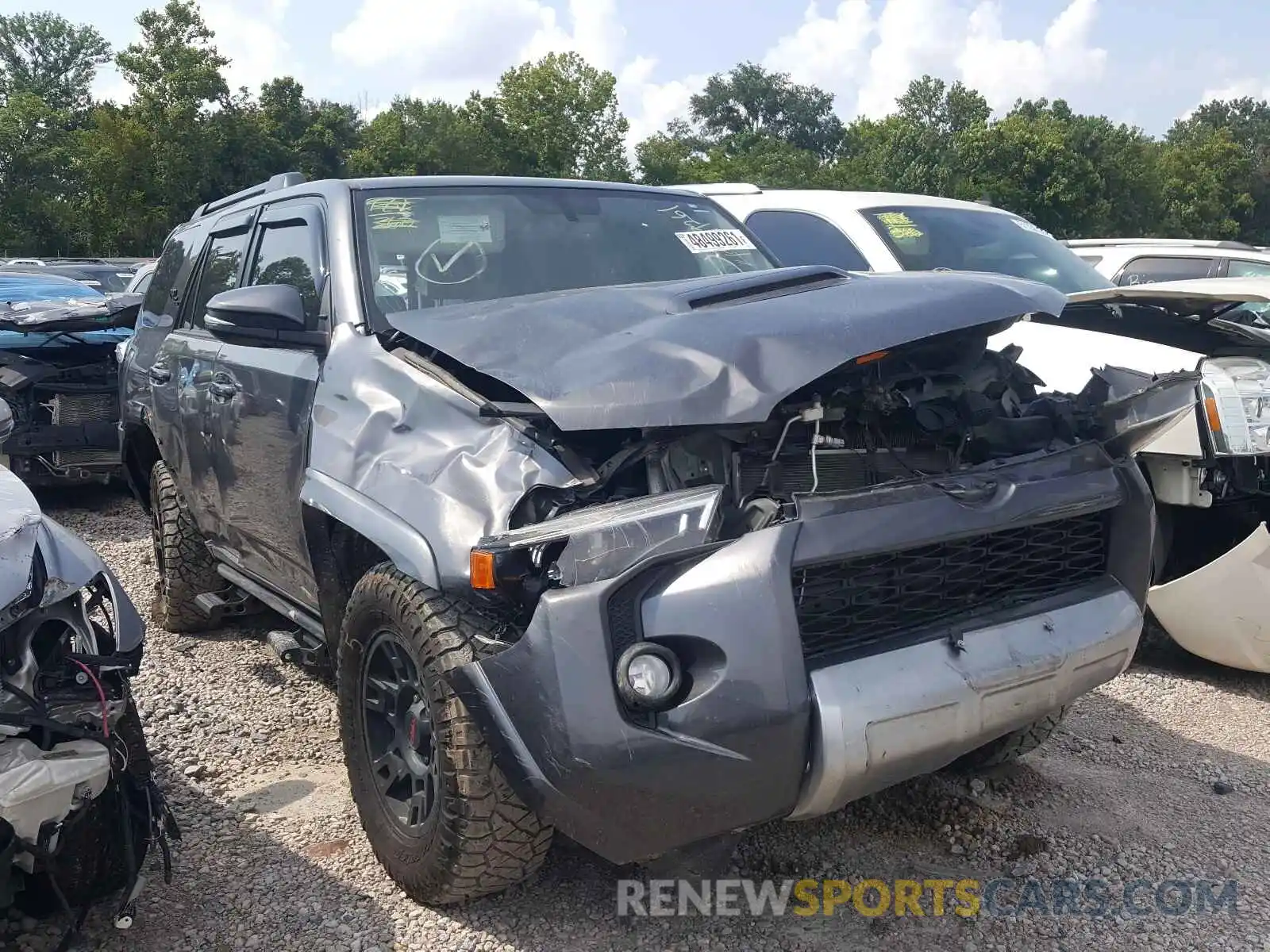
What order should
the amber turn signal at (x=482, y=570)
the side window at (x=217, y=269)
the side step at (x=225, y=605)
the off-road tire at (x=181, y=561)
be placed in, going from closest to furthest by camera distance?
the amber turn signal at (x=482, y=570) < the side window at (x=217, y=269) < the side step at (x=225, y=605) < the off-road tire at (x=181, y=561)

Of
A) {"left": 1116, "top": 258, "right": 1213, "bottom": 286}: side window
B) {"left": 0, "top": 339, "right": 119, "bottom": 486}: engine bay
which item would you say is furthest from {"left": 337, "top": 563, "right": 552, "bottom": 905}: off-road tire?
{"left": 1116, "top": 258, "right": 1213, "bottom": 286}: side window

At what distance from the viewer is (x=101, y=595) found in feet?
8.64

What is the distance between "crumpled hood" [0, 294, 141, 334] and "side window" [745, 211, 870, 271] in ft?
13.8

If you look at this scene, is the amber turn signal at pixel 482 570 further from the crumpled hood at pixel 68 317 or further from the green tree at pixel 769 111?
the green tree at pixel 769 111

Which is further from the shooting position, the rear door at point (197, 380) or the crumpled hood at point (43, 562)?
the rear door at point (197, 380)

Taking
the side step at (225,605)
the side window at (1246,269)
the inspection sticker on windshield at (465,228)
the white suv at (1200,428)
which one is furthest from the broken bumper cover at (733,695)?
the side window at (1246,269)

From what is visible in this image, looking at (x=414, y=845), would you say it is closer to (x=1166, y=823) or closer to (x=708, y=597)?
(x=708, y=597)

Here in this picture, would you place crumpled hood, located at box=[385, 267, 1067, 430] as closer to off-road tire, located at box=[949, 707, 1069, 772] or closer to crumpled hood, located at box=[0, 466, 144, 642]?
crumpled hood, located at box=[0, 466, 144, 642]

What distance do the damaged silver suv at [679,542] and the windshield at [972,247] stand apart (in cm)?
314

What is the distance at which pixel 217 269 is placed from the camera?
4.69m

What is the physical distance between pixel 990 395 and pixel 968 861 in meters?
1.31

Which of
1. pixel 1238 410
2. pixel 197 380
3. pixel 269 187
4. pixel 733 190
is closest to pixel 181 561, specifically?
pixel 197 380

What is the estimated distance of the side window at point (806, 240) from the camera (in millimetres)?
6039

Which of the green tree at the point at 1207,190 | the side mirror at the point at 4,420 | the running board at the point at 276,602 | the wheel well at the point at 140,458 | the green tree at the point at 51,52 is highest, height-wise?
the green tree at the point at 51,52
